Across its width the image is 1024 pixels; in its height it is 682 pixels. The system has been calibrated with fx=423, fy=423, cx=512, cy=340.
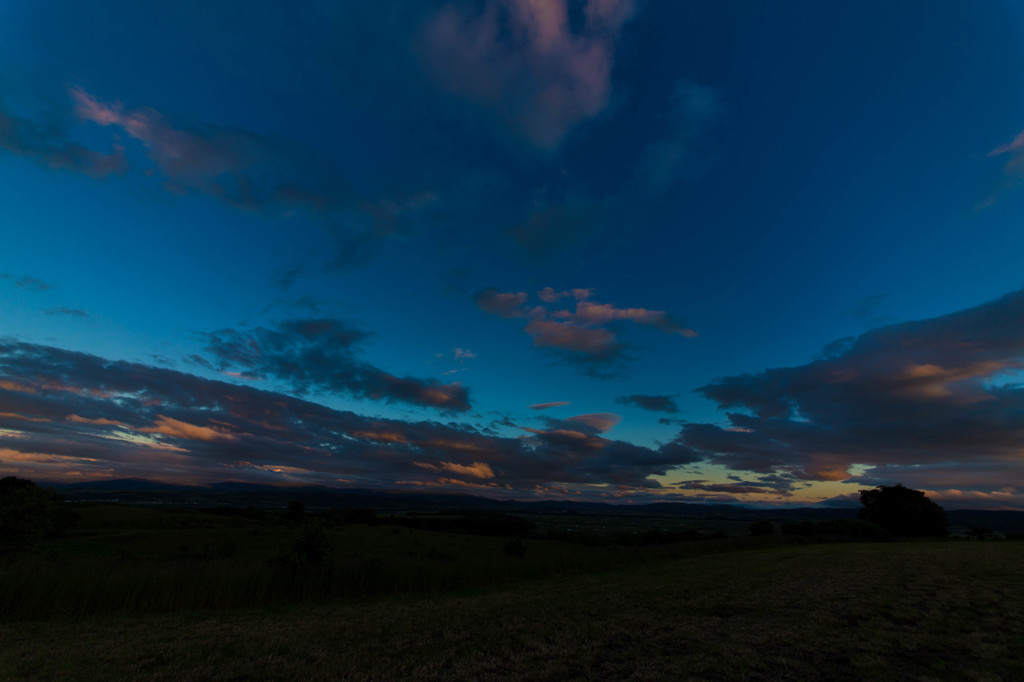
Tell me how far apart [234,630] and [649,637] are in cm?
1139

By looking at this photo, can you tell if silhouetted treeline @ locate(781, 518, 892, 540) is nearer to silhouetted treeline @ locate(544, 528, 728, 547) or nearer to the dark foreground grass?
silhouetted treeline @ locate(544, 528, 728, 547)

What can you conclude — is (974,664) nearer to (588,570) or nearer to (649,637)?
(649,637)

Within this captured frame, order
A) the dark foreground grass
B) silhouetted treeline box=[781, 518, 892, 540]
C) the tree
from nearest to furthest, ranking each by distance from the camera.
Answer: the dark foreground grass, silhouetted treeline box=[781, 518, 892, 540], the tree

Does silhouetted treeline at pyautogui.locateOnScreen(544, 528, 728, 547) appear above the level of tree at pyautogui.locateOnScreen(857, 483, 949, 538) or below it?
below

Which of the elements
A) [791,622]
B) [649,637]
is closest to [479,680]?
[649,637]

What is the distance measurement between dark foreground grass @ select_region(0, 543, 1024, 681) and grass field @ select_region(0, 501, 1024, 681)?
0.05m

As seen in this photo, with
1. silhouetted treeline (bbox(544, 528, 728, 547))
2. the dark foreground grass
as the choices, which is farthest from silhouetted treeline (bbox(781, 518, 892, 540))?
the dark foreground grass

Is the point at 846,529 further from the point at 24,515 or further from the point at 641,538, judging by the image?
the point at 24,515

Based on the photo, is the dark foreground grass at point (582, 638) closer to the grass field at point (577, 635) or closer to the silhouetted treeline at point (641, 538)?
the grass field at point (577, 635)

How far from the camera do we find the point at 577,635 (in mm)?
11047

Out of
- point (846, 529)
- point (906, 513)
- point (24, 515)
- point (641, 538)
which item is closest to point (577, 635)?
point (24, 515)

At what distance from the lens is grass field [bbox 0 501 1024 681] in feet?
27.3

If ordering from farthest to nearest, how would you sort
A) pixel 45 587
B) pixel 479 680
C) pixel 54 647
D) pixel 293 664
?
1. pixel 45 587
2. pixel 54 647
3. pixel 293 664
4. pixel 479 680

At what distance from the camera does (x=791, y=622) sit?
11.7 metres
